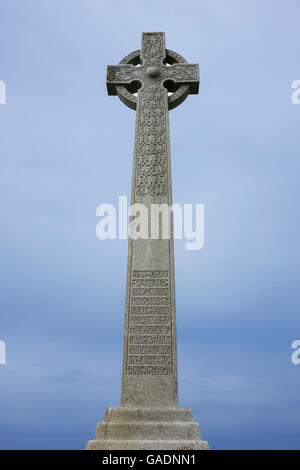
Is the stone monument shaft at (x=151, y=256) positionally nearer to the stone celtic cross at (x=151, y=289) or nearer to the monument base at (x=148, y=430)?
the stone celtic cross at (x=151, y=289)

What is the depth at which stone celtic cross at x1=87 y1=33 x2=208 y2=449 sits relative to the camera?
5.50 meters

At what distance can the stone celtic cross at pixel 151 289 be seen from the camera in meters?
5.50

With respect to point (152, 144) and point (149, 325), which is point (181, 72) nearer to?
point (152, 144)

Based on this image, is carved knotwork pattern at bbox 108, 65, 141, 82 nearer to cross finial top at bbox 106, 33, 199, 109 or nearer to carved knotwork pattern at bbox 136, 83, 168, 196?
cross finial top at bbox 106, 33, 199, 109

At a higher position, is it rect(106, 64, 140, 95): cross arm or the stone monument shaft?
rect(106, 64, 140, 95): cross arm

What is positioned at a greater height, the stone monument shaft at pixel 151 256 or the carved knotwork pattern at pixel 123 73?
the carved knotwork pattern at pixel 123 73

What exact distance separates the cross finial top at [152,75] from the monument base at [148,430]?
5333 millimetres

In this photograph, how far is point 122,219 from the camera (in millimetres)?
7281

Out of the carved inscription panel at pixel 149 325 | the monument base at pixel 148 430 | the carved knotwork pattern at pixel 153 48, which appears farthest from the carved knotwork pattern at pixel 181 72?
the monument base at pixel 148 430

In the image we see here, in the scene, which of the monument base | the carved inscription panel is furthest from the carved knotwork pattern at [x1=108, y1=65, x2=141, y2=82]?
the monument base

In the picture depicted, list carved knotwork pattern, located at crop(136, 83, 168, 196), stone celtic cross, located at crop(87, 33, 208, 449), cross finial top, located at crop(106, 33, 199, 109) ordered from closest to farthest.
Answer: stone celtic cross, located at crop(87, 33, 208, 449) < carved knotwork pattern, located at crop(136, 83, 168, 196) < cross finial top, located at crop(106, 33, 199, 109)

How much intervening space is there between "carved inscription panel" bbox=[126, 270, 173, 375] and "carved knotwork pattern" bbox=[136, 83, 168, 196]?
4.88 ft

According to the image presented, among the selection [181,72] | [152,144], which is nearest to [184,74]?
[181,72]

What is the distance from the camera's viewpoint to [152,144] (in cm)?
760
